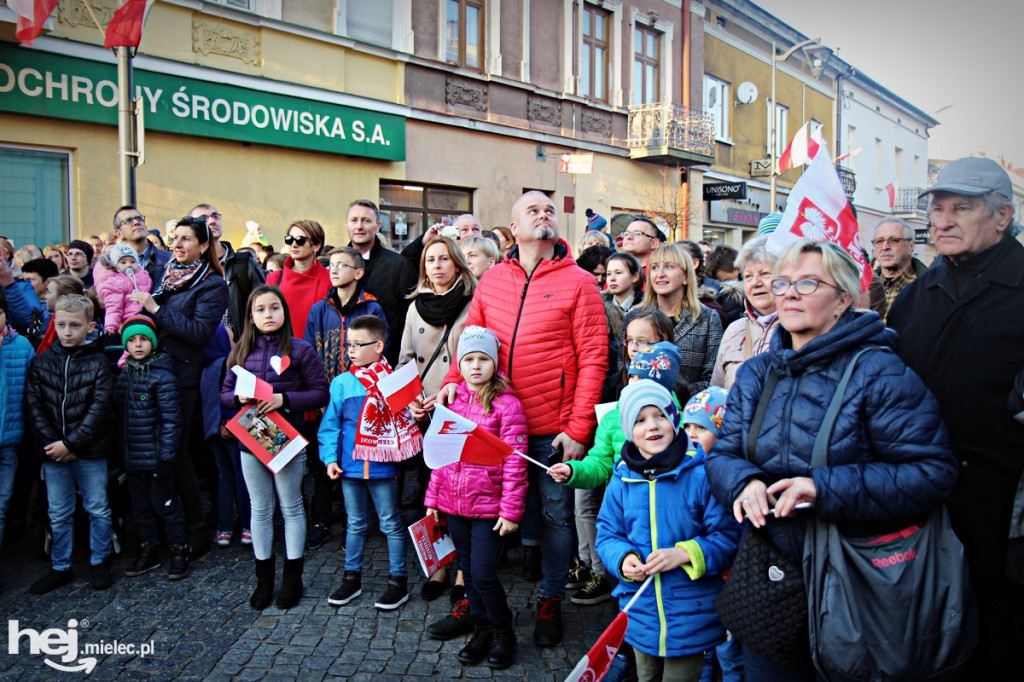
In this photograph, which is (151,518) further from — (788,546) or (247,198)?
(247,198)

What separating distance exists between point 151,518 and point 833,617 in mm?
4377

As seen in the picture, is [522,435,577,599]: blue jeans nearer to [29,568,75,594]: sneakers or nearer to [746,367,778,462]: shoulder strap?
[746,367,778,462]: shoulder strap

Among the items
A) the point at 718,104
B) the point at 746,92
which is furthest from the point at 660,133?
the point at 746,92

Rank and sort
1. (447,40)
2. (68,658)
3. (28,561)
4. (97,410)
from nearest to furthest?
(68,658) → (97,410) → (28,561) → (447,40)

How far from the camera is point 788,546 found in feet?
7.90

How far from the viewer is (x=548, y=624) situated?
399 centimetres

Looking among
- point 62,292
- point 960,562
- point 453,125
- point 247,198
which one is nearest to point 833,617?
point 960,562

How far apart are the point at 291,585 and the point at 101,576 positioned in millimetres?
1282

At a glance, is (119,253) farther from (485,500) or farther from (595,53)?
(595,53)

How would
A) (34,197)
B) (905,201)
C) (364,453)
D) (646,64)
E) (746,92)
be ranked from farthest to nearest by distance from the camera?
1. (905,201)
2. (746,92)
3. (646,64)
4. (34,197)
5. (364,453)

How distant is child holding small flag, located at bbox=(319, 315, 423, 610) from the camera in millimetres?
4504

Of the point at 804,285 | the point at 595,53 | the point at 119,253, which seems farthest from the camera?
the point at 595,53

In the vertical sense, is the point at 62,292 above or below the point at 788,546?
above

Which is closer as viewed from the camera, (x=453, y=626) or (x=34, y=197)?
(x=453, y=626)
